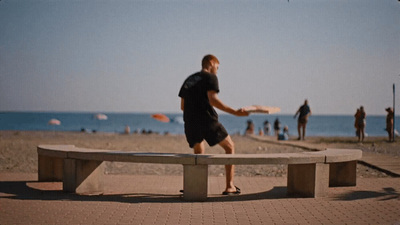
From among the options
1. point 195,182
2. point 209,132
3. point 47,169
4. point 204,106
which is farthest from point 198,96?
point 47,169

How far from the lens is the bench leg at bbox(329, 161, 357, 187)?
8.10 meters

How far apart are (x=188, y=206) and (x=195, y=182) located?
1.38ft

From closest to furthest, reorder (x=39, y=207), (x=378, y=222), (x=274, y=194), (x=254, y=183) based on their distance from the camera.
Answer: (x=378, y=222) < (x=39, y=207) < (x=274, y=194) < (x=254, y=183)

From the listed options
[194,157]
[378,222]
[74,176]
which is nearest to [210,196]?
[194,157]

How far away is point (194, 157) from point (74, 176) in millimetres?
1946

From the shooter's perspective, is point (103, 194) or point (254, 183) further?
point (254, 183)

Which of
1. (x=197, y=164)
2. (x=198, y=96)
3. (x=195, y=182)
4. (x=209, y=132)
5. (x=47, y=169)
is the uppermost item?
(x=198, y=96)

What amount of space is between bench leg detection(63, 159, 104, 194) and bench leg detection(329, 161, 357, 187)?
393 centimetres

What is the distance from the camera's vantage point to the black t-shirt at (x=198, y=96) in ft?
21.3

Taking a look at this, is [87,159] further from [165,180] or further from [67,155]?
[165,180]

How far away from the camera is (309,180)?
692 centimetres

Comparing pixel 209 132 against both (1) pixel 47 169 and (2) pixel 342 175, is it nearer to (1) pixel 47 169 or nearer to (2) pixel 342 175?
(2) pixel 342 175

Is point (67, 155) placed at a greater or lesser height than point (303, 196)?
greater

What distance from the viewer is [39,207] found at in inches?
236
